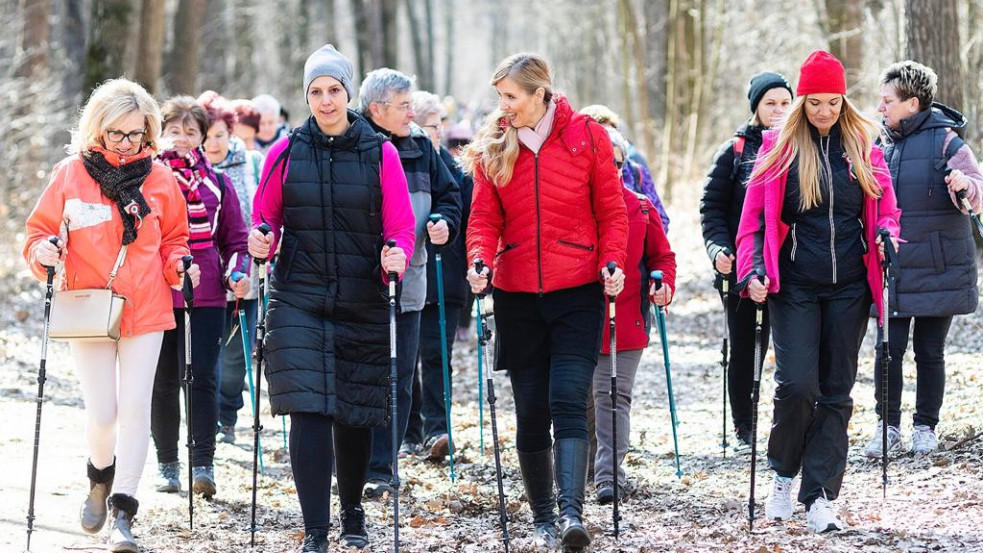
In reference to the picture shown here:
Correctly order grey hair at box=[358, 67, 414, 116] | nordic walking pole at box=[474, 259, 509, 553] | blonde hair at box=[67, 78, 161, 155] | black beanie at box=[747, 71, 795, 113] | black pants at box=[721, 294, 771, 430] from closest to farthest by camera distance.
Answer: nordic walking pole at box=[474, 259, 509, 553] → blonde hair at box=[67, 78, 161, 155] → grey hair at box=[358, 67, 414, 116] → black beanie at box=[747, 71, 795, 113] → black pants at box=[721, 294, 771, 430]

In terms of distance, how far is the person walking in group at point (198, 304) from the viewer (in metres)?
7.50

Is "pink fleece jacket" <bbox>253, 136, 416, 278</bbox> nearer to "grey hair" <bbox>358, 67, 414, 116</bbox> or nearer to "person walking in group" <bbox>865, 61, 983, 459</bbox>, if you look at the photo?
"grey hair" <bbox>358, 67, 414, 116</bbox>

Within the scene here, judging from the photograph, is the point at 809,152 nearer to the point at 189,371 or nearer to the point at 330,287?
the point at 330,287

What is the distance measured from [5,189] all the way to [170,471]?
1168 centimetres

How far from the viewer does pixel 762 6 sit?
2703 centimetres

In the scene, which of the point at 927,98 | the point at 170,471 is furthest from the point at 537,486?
the point at 927,98

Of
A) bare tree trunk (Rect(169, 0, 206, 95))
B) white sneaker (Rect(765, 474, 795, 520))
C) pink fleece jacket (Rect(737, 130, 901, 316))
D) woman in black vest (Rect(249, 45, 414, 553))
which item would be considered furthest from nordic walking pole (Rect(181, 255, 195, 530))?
bare tree trunk (Rect(169, 0, 206, 95))

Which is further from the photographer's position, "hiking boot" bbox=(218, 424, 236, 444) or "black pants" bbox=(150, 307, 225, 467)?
"hiking boot" bbox=(218, 424, 236, 444)

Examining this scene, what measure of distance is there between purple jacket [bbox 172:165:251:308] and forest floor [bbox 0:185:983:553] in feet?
4.00

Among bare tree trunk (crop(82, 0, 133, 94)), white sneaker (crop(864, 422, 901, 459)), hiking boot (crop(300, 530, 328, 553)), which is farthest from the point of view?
bare tree trunk (crop(82, 0, 133, 94))

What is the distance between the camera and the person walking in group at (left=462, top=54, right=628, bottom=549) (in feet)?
19.5

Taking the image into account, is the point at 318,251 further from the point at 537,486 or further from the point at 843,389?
the point at 843,389

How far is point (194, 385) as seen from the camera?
25.0ft

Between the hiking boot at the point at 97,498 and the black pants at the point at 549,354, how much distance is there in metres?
2.06
